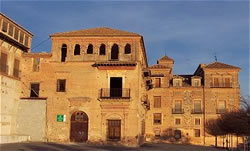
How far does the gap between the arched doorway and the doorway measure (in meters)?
3.29

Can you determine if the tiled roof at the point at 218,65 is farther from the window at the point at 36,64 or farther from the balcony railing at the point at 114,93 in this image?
the window at the point at 36,64

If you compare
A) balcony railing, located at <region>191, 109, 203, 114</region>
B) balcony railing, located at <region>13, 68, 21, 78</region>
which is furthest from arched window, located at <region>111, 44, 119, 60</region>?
balcony railing, located at <region>191, 109, 203, 114</region>

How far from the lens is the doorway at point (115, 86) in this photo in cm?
3141

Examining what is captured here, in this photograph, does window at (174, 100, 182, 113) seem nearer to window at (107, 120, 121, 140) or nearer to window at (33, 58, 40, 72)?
window at (107, 120, 121, 140)

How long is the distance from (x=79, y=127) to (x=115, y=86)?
5.34m

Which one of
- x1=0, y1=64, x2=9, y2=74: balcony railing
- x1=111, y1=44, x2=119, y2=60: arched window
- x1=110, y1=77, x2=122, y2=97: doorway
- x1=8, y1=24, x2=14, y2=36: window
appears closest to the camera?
x1=0, y1=64, x2=9, y2=74: balcony railing

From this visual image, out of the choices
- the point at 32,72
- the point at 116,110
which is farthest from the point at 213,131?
the point at 32,72

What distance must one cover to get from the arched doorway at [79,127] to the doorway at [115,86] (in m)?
3.29

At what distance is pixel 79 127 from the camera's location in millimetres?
31375

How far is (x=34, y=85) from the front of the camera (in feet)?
107

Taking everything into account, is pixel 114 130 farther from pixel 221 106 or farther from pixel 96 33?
pixel 221 106

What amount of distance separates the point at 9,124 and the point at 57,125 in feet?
13.9

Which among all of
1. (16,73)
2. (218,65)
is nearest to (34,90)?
(16,73)

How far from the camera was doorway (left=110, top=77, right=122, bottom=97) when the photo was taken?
31.4 m
